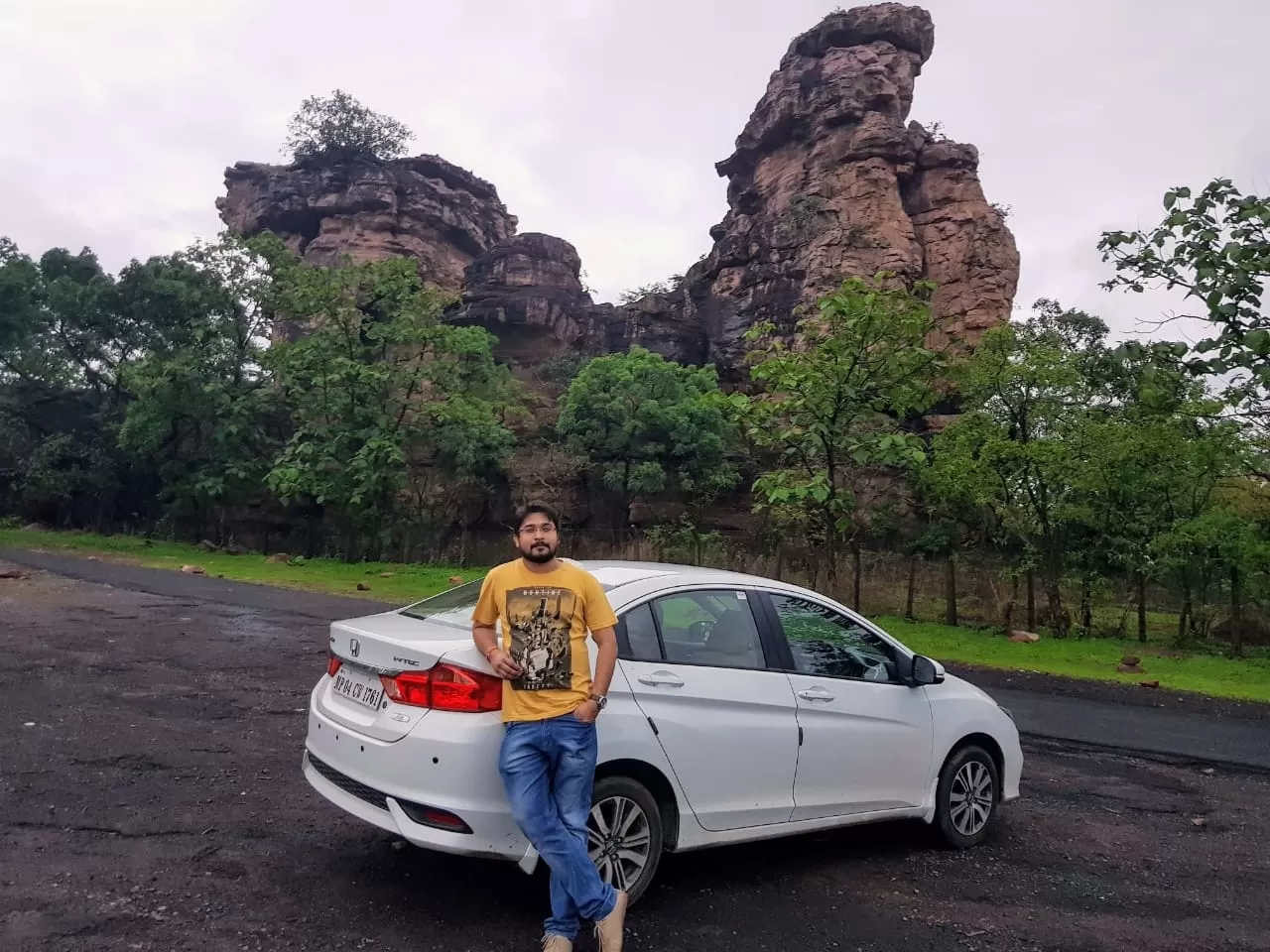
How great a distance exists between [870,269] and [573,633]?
3831 centimetres

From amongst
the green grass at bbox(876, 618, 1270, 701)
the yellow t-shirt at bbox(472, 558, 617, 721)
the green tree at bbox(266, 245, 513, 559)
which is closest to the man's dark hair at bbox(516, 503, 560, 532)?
the yellow t-shirt at bbox(472, 558, 617, 721)

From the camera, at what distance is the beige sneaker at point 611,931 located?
3.76m

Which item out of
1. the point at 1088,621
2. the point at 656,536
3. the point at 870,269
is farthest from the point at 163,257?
the point at 1088,621

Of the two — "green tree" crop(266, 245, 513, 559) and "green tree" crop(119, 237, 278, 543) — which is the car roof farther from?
"green tree" crop(119, 237, 278, 543)

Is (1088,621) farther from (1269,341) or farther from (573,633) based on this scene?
(573,633)

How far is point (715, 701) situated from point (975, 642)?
49.1 feet

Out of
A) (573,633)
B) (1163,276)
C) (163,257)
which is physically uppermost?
(163,257)

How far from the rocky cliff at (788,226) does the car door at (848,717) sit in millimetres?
31759

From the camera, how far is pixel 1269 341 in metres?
4.57

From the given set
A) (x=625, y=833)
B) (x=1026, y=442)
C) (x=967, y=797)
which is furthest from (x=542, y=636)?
(x=1026, y=442)

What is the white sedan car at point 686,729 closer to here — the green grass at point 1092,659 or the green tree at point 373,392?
the green grass at point 1092,659

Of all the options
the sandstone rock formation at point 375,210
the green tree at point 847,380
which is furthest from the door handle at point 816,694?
the sandstone rock formation at point 375,210

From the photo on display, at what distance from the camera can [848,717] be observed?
16.9 ft

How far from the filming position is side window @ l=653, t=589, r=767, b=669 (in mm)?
4703
